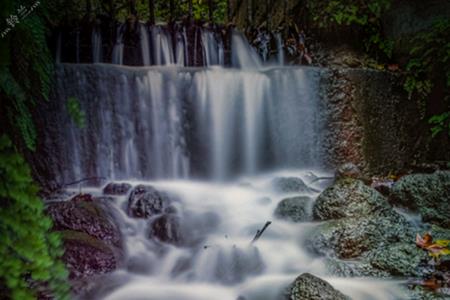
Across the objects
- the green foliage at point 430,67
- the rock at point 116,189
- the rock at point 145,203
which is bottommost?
the rock at point 145,203

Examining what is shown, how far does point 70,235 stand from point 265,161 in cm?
364

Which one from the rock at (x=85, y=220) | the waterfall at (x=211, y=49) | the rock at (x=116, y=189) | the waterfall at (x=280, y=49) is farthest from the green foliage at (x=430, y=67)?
the rock at (x=85, y=220)

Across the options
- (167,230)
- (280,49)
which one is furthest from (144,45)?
(167,230)

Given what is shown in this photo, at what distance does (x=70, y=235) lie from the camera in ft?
12.3

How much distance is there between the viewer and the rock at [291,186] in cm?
559

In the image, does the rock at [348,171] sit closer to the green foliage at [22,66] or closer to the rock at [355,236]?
the rock at [355,236]

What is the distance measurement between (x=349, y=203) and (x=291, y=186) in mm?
1293

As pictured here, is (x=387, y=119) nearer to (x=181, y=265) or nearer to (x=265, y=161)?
(x=265, y=161)

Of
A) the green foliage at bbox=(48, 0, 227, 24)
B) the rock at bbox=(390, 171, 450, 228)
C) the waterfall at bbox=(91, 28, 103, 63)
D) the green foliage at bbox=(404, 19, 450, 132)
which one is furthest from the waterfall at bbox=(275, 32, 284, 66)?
the rock at bbox=(390, 171, 450, 228)

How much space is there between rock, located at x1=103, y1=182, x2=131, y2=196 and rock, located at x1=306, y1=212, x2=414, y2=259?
2.44 meters

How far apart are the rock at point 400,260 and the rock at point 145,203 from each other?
7.90 ft

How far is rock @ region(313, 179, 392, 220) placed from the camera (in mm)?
4383

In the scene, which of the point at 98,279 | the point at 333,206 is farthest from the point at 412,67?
the point at 98,279

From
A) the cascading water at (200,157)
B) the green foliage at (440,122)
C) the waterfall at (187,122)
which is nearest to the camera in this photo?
the cascading water at (200,157)
